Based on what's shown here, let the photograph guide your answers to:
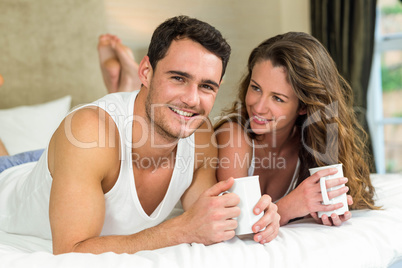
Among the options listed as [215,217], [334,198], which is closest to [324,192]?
[334,198]

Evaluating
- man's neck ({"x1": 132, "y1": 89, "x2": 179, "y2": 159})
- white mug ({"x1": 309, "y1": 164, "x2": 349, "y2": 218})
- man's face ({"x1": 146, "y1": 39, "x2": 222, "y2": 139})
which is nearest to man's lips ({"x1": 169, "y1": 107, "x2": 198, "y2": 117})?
man's face ({"x1": 146, "y1": 39, "x2": 222, "y2": 139})

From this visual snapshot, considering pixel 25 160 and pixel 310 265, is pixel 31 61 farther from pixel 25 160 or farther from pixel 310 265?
pixel 310 265

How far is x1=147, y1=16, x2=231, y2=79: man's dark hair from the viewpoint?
1.38 metres

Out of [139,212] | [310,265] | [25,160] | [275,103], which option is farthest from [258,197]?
[25,160]

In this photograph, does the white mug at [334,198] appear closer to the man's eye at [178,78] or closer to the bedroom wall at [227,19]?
the man's eye at [178,78]

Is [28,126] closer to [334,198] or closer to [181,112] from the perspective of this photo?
[181,112]

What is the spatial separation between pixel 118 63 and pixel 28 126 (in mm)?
682

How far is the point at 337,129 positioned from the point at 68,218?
104 cm

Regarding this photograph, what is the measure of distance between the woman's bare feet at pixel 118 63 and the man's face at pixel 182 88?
1.39 meters

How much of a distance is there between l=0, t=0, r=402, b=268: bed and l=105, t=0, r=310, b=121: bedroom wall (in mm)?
204

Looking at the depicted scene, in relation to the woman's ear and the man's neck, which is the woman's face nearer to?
the woman's ear

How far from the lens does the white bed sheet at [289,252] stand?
97 cm

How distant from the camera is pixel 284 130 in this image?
1.83m

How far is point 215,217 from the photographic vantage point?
1103 mm
